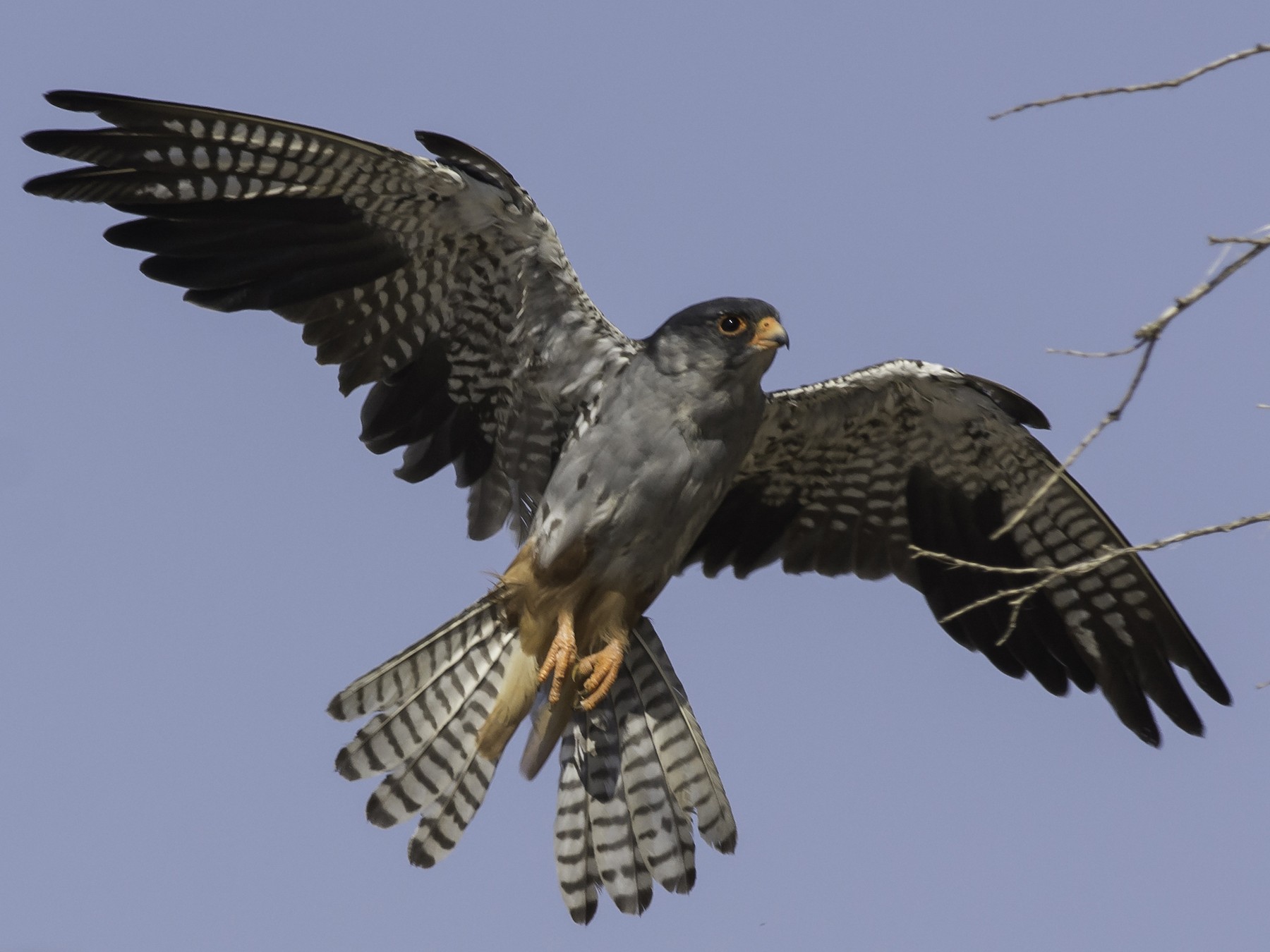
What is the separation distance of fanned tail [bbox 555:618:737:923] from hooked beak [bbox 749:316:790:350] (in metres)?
1.54

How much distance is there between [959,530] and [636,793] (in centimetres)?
195

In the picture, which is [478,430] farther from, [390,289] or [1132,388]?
[1132,388]

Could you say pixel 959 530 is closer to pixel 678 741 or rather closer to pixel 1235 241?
pixel 678 741

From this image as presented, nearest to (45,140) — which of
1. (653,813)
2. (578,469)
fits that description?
(578,469)

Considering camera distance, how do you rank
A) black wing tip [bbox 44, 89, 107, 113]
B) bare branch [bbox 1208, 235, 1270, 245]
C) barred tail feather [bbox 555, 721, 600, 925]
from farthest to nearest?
barred tail feather [bbox 555, 721, 600, 925], black wing tip [bbox 44, 89, 107, 113], bare branch [bbox 1208, 235, 1270, 245]

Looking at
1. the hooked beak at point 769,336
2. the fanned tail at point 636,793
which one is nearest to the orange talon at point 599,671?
the fanned tail at point 636,793

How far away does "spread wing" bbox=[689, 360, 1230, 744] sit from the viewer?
6617 millimetres

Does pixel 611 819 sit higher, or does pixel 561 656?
pixel 561 656

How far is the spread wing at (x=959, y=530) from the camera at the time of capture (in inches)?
261

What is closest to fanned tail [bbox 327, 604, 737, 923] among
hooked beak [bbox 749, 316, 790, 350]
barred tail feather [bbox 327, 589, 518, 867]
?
barred tail feather [bbox 327, 589, 518, 867]

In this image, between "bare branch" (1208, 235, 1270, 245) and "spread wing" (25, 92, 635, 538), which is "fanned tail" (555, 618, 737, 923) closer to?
"spread wing" (25, 92, 635, 538)

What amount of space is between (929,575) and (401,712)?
2540mm

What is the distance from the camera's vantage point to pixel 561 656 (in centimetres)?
639

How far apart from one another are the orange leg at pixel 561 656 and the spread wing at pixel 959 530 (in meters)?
0.94
